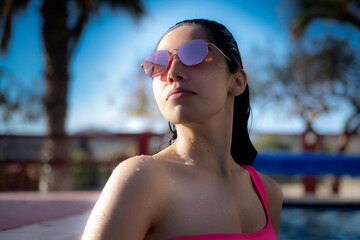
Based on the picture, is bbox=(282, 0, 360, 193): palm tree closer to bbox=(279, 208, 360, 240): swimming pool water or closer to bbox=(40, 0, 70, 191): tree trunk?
bbox=(279, 208, 360, 240): swimming pool water

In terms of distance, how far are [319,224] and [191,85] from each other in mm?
4588

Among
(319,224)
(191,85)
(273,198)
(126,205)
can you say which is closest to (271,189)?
(273,198)

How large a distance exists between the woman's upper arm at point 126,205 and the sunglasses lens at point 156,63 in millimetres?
371

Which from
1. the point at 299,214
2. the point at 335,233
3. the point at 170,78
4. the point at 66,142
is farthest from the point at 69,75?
the point at 170,78

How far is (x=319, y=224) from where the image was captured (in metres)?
5.15

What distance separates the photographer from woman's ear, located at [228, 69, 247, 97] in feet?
4.69

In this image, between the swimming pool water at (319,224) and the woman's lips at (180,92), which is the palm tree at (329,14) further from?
the woman's lips at (180,92)

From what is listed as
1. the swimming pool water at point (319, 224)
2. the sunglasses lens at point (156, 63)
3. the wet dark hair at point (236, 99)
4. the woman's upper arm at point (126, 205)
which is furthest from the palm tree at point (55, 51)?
the woman's upper arm at point (126, 205)

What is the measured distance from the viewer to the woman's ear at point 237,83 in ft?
4.69

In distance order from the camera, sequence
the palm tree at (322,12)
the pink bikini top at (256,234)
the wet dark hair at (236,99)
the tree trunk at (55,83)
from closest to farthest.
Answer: the pink bikini top at (256,234) < the wet dark hair at (236,99) < the tree trunk at (55,83) < the palm tree at (322,12)

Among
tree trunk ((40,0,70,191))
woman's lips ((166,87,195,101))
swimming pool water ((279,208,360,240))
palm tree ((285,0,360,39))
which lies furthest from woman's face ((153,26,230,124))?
palm tree ((285,0,360,39))

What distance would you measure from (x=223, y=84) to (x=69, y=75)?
8.26 metres

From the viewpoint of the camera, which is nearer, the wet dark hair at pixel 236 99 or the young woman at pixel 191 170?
the young woman at pixel 191 170

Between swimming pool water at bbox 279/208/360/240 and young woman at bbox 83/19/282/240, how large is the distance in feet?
9.94
